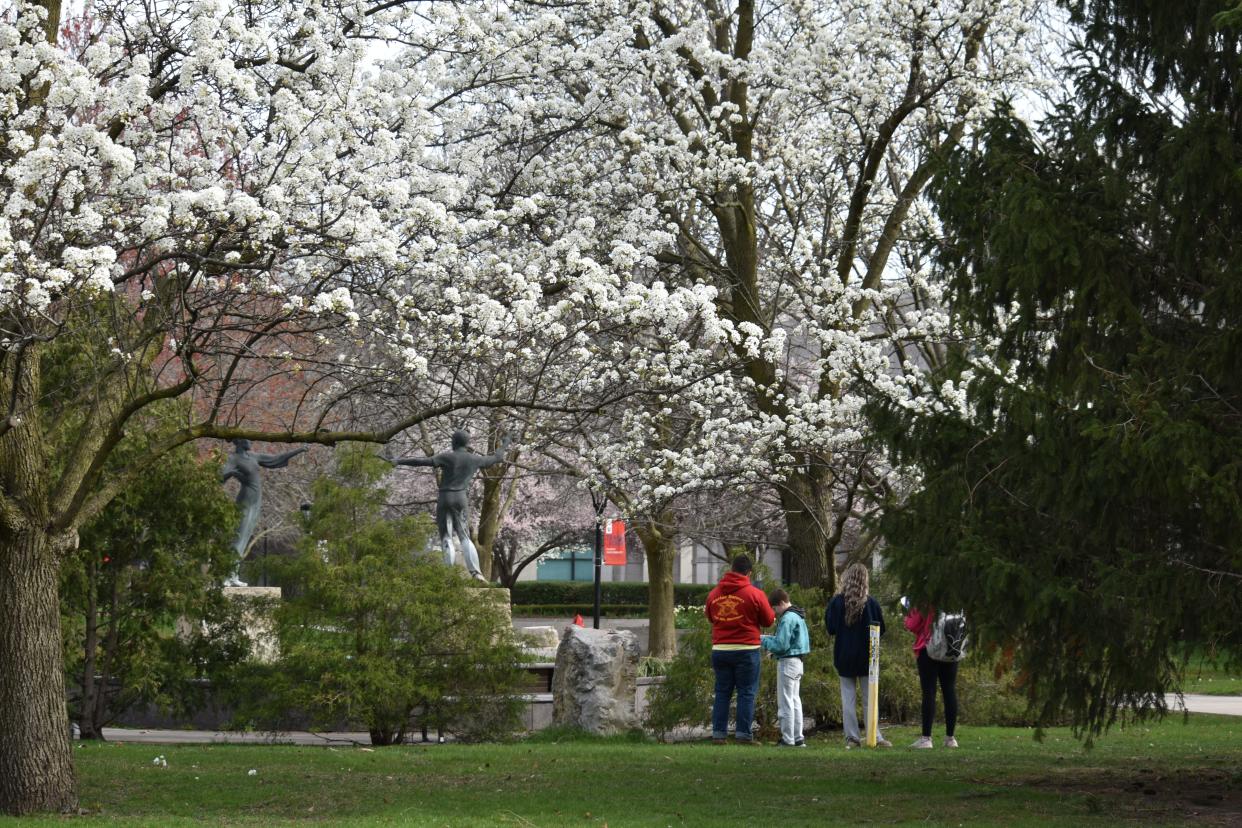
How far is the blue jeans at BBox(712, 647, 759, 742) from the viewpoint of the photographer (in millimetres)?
11852

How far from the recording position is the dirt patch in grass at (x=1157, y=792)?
7797 mm

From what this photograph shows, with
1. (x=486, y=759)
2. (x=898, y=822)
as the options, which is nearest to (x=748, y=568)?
(x=486, y=759)

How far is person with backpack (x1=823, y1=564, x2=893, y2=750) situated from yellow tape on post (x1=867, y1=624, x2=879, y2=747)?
51 millimetres

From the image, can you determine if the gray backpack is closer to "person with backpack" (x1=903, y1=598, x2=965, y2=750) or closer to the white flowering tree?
"person with backpack" (x1=903, y1=598, x2=965, y2=750)

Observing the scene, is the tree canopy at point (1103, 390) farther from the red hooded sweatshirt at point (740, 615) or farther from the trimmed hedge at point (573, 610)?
the trimmed hedge at point (573, 610)

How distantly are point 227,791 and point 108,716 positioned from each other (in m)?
4.39

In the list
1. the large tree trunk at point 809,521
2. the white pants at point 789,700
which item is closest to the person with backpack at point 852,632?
the white pants at point 789,700

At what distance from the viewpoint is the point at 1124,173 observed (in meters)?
8.25

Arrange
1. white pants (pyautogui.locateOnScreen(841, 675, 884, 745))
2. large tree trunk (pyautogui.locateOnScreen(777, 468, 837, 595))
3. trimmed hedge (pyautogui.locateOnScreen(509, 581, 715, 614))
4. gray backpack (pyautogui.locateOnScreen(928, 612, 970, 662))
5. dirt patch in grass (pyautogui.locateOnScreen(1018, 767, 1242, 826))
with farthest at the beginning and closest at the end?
trimmed hedge (pyautogui.locateOnScreen(509, 581, 715, 614)) < large tree trunk (pyautogui.locateOnScreen(777, 468, 837, 595)) < white pants (pyautogui.locateOnScreen(841, 675, 884, 745)) < gray backpack (pyautogui.locateOnScreen(928, 612, 970, 662)) < dirt patch in grass (pyautogui.locateOnScreen(1018, 767, 1242, 826))

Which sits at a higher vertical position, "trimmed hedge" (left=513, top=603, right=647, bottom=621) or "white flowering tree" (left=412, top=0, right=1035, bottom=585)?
"white flowering tree" (left=412, top=0, right=1035, bottom=585)

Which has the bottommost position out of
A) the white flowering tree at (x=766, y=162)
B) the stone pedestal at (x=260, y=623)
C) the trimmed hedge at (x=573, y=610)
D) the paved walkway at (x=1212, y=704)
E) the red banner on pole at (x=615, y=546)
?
the paved walkway at (x=1212, y=704)

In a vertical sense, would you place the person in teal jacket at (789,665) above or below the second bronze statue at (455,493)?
below

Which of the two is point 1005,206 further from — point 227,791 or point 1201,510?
point 227,791

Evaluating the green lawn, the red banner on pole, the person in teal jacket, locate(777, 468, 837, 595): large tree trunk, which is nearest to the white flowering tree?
locate(777, 468, 837, 595): large tree trunk
